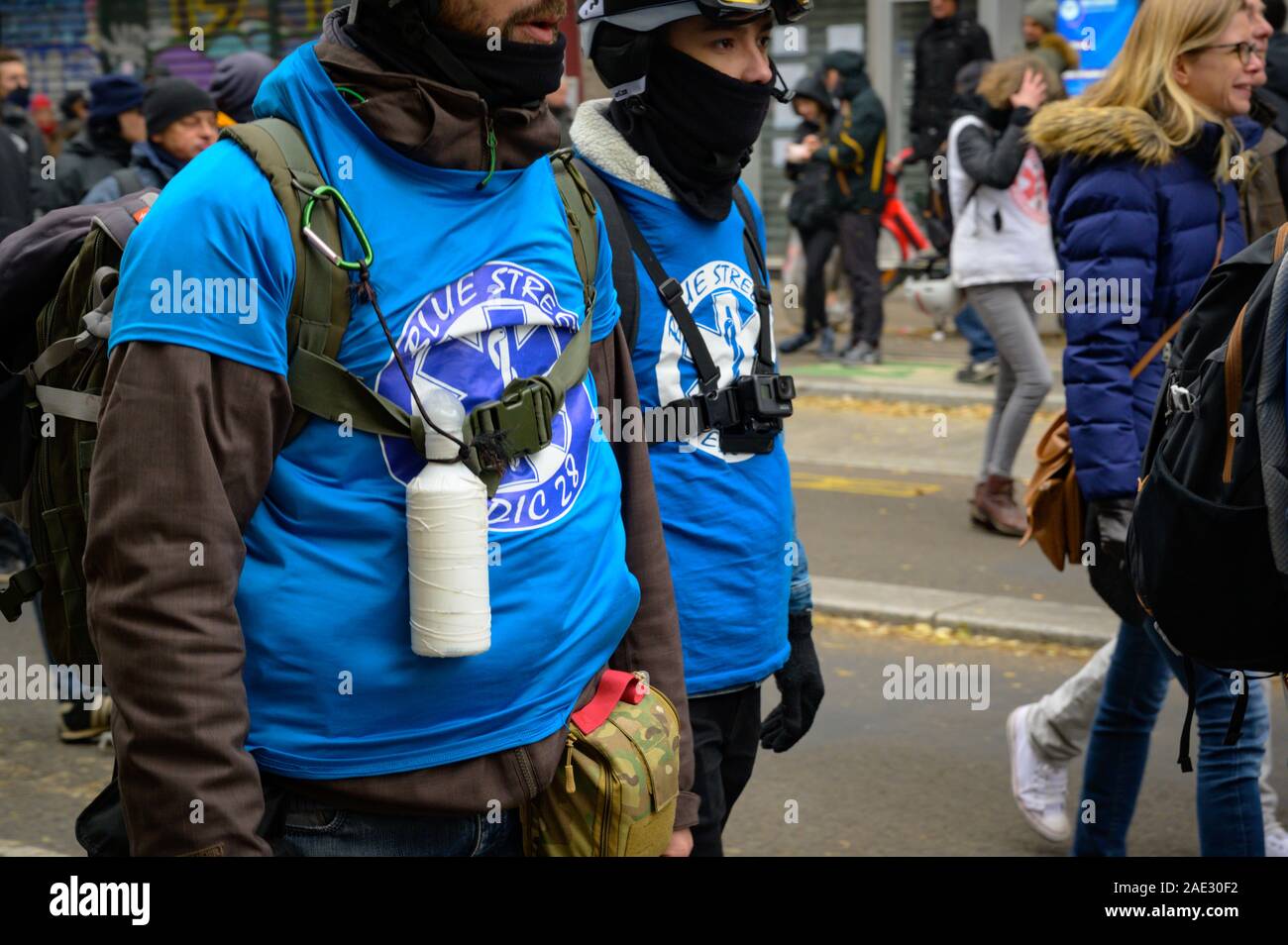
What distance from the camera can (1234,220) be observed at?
14.4 feet

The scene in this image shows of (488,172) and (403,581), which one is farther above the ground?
(488,172)

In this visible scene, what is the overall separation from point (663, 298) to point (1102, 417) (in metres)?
1.54

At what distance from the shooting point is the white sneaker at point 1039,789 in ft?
16.2

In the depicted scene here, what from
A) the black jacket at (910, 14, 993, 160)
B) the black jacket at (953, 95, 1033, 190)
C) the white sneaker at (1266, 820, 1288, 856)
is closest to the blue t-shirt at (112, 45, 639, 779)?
the white sneaker at (1266, 820, 1288, 856)

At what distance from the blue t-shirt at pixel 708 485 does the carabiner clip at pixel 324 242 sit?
103 cm

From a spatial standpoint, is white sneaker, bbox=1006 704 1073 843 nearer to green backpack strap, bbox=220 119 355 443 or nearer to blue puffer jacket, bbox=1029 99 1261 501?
blue puffer jacket, bbox=1029 99 1261 501

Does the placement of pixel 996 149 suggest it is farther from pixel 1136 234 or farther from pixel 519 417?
pixel 519 417

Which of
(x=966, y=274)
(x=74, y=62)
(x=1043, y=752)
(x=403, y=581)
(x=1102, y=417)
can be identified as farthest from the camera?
(x=74, y=62)

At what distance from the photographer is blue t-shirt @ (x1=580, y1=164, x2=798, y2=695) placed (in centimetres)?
318

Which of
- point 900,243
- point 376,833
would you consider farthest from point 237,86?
point 900,243

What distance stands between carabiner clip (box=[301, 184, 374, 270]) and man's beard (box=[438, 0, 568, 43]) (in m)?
0.29

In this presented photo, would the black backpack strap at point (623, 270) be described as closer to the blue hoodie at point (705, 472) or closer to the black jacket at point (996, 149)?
the blue hoodie at point (705, 472)
